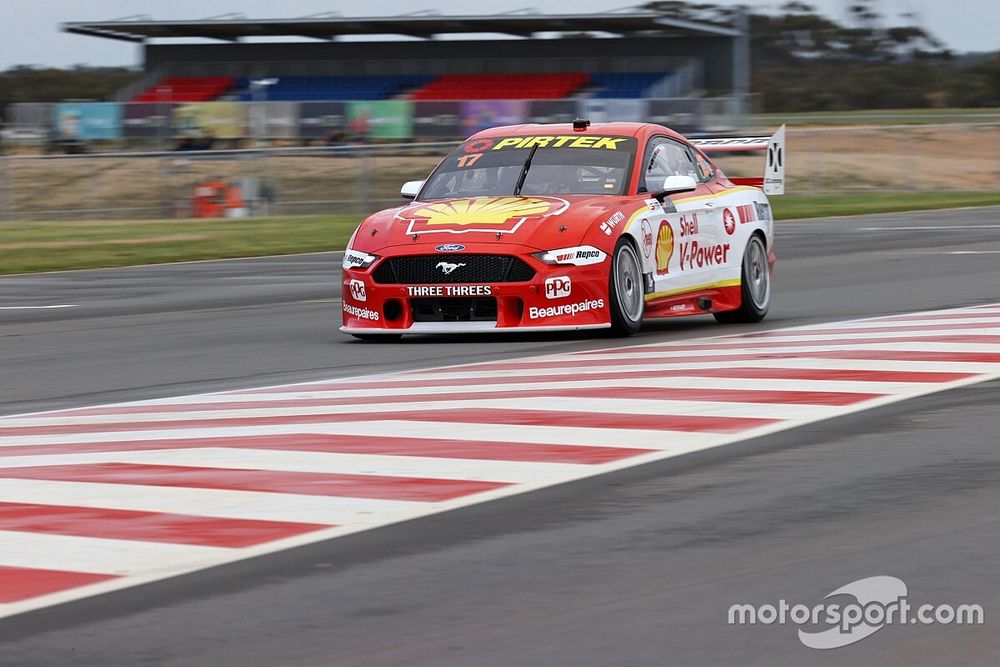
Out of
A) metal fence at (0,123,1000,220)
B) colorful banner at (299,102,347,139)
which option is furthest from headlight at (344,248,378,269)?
colorful banner at (299,102,347,139)

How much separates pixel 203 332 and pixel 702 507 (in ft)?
26.1

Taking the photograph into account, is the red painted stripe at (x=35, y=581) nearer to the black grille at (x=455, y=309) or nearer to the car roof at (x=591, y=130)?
the black grille at (x=455, y=309)

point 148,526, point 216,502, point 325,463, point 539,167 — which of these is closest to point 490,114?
point 539,167

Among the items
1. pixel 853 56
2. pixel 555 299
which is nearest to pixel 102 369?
pixel 555 299

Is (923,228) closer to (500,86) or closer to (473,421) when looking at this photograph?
(473,421)

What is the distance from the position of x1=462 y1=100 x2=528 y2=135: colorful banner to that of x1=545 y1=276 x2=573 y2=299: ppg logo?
36384mm

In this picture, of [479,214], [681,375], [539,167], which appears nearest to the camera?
[681,375]

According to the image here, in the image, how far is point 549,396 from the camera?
858 centimetres

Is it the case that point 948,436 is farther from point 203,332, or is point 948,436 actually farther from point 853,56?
point 853,56

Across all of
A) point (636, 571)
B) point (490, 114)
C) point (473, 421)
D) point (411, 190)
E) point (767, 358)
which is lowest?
point (490, 114)

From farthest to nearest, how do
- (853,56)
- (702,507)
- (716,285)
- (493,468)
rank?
(853,56), (716,285), (493,468), (702,507)

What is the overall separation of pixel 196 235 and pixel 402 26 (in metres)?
41.8

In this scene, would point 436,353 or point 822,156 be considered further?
point 822,156

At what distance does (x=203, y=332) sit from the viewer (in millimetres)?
13250
